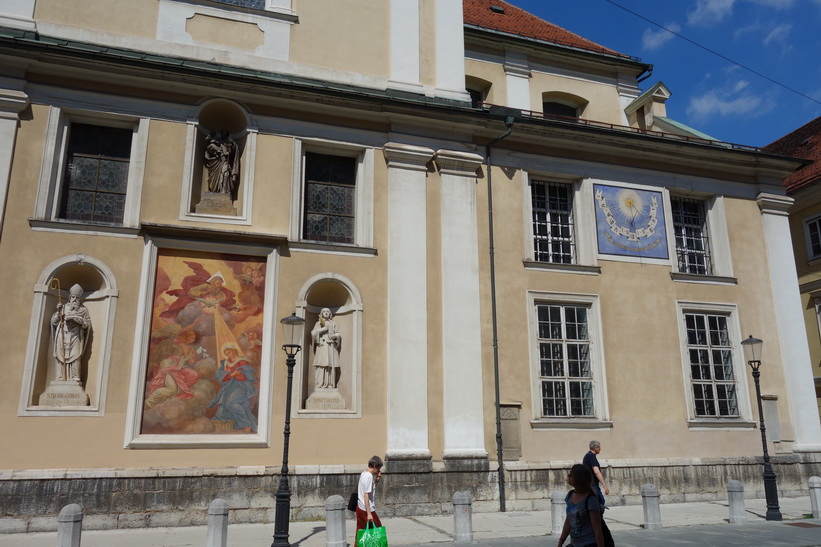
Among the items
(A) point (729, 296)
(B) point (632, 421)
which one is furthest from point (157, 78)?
(A) point (729, 296)

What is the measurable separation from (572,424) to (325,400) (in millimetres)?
6000

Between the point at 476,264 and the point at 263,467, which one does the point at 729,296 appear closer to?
the point at 476,264

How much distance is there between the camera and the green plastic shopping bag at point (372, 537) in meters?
8.12

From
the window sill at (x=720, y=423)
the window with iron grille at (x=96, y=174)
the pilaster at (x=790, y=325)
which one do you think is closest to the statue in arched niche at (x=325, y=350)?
the window with iron grille at (x=96, y=174)

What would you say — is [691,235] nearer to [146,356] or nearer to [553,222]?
[553,222]

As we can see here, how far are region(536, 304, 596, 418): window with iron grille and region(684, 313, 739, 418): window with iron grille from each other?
9.94ft

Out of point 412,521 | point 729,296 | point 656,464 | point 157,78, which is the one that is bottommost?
Result: point 412,521

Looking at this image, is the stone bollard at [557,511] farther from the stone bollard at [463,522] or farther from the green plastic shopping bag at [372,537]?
the green plastic shopping bag at [372,537]

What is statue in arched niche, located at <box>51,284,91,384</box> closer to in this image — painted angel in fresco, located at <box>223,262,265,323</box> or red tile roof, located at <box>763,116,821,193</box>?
painted angel in fresco, located at <box>223,262,265,323</box>

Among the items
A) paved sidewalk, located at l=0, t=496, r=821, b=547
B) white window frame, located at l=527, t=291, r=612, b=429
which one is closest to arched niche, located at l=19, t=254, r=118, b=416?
paved sidewalk, located at l=0, t=496, r=821, b=547

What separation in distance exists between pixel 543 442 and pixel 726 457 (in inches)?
206

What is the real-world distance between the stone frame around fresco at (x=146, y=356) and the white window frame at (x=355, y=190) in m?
0.88

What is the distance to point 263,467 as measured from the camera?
13.4 m

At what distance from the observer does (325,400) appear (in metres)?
14.2
